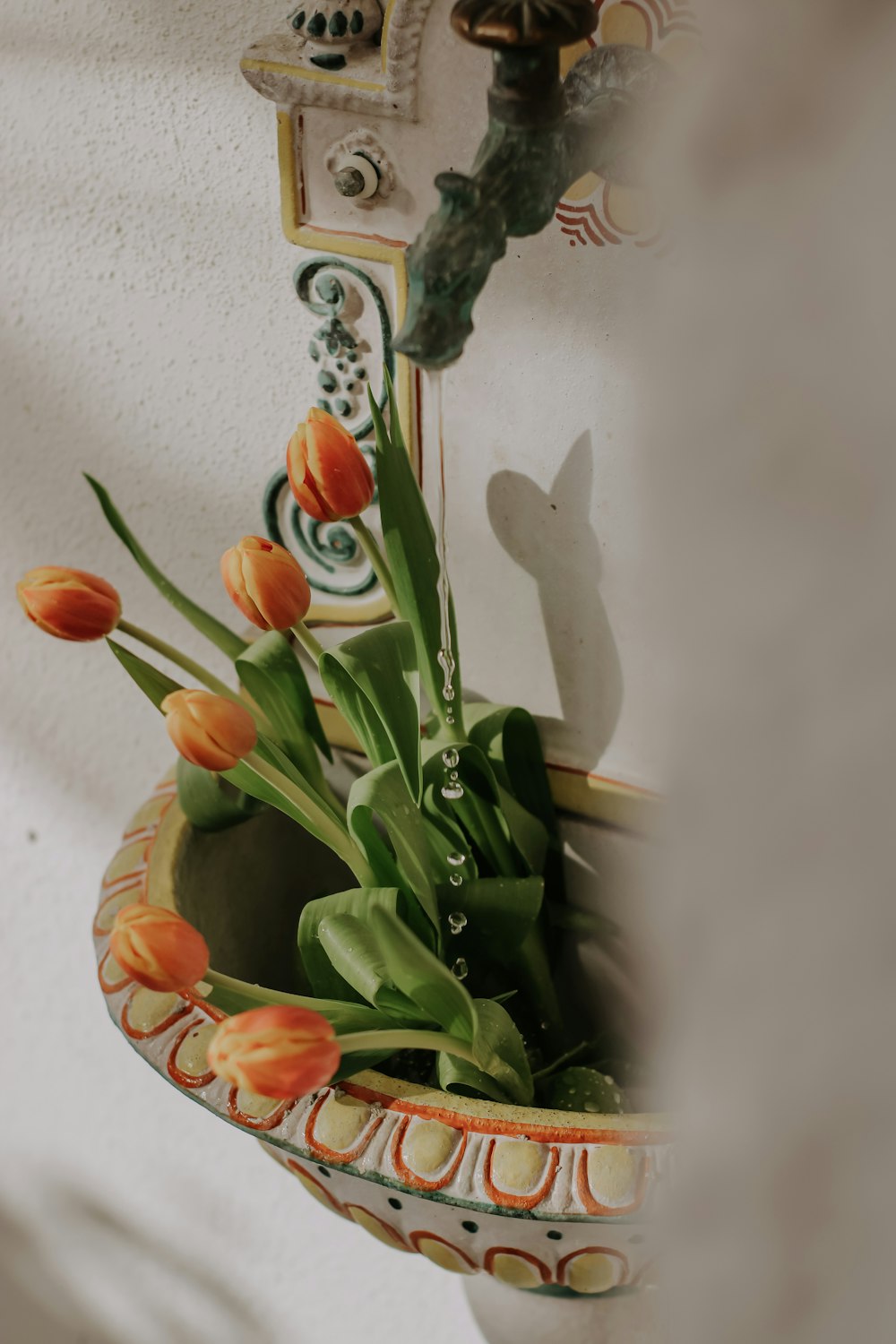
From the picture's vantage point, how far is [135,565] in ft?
2.14

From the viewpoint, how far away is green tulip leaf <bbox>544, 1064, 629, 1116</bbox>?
46 cm

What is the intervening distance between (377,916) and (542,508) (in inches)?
9.1

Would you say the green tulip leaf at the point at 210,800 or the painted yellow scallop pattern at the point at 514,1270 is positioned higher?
the green tulip leaf at the point at 210,800

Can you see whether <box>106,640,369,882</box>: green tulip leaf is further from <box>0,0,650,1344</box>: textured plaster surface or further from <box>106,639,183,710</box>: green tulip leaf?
<box>0,0,650,1344</box>: textured plaster surface

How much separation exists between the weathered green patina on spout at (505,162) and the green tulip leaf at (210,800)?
253 millimetres

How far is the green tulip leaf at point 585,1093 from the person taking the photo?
46 centimetres

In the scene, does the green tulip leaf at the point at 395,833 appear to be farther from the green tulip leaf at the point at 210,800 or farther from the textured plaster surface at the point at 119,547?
the textured plaster surface at the point at 119,547

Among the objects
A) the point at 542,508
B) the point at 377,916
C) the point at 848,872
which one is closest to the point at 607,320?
the point at 542,508

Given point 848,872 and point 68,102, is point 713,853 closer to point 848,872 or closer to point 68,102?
Answer: point 848,872

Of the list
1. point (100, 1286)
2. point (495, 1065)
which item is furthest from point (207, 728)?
point (100, 1286)

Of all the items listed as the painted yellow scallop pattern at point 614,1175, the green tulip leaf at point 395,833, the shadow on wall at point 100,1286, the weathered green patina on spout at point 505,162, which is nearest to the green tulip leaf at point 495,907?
the green tulip leaf at point 395,833

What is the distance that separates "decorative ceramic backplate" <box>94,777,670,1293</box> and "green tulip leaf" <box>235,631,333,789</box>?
0.35 ft

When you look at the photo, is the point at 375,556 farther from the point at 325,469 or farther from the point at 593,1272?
the point at 593,1272

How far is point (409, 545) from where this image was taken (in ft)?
1.53
